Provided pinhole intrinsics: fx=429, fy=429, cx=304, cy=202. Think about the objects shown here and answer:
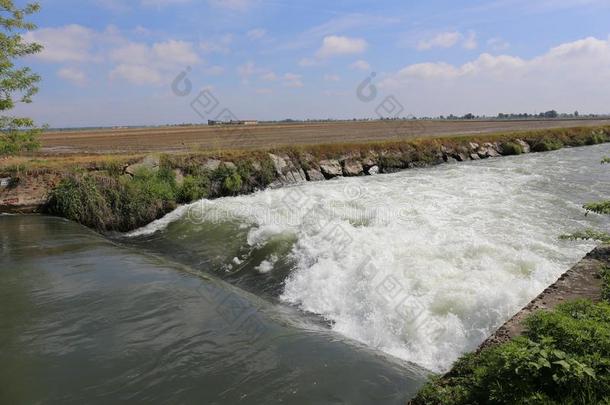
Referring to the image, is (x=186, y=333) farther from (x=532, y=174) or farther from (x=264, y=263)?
(x=532, y=174)

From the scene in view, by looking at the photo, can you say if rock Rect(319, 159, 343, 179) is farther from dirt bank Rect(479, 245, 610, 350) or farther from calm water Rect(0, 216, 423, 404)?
dirt bank Rect(479, 245, 610, 350)

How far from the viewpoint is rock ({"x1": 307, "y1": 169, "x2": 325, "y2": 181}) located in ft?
75.0

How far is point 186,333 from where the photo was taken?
662 cm

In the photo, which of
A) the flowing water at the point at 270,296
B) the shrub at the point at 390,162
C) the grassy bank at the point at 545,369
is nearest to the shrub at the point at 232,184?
the flowing water at the point at 270,296

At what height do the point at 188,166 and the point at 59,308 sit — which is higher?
the point at 188,166

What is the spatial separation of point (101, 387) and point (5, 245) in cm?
824

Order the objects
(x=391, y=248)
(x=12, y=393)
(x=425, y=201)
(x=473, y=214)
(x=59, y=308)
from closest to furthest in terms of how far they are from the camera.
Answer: (x=12, y=393) → (x=59, y=308) → (x=391, y=248) → (x=473, y=214) → (x=425, y=201)

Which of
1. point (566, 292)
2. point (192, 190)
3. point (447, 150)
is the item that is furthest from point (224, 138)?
point (566, 292)

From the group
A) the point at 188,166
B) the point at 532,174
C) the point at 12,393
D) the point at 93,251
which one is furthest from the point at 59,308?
the point at 532,174

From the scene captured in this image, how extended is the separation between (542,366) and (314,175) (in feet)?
64.5

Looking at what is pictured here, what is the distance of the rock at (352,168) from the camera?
80.9ft

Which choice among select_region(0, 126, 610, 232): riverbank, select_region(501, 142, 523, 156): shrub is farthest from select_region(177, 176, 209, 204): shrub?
select_region(501, 142, 523, 156): shrub

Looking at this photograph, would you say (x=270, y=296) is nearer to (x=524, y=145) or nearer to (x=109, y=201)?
(x=109, y=201)

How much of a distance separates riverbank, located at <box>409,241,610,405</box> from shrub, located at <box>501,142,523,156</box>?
3332 centimetres
